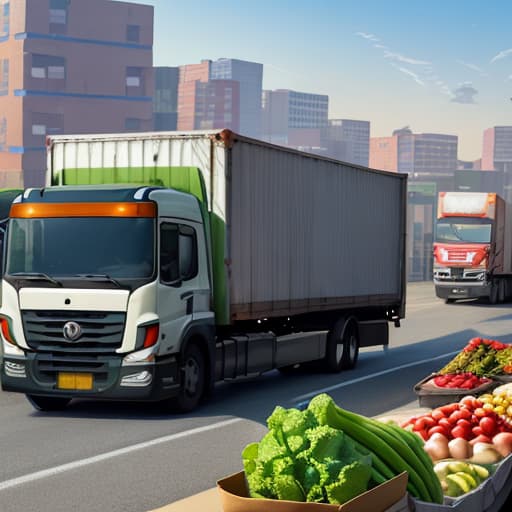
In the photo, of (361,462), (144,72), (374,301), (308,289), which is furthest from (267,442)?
A: (144,72)

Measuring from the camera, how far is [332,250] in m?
18.8

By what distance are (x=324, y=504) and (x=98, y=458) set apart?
6.43 m

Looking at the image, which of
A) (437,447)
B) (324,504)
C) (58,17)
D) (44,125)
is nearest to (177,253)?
(437,447)

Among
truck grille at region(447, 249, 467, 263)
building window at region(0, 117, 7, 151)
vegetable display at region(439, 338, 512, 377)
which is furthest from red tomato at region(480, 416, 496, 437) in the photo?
building window at region(0, 117, 7, 151)

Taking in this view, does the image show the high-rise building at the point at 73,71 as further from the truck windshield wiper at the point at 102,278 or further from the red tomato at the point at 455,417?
the red tomato at the point at 455,417

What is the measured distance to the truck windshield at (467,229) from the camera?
4312cm

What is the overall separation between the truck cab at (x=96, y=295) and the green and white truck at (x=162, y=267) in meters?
0.02

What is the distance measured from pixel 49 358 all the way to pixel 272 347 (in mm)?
4435

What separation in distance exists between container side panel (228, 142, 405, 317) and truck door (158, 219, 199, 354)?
984 millimetres

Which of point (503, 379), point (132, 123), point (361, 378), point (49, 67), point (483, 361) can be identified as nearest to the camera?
point (503, 379)

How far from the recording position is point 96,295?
12.9 metres

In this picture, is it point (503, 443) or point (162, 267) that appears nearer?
point (503, 443)

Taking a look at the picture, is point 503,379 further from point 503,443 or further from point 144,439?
point 503,443

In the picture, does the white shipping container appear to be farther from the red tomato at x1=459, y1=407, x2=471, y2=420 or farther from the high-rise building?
the high-rise building
